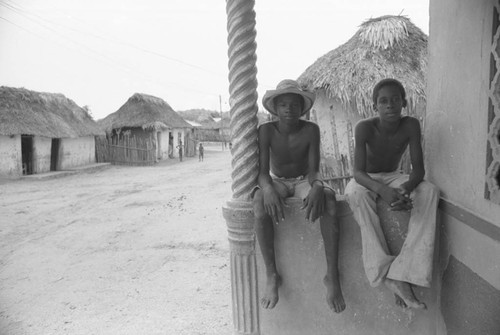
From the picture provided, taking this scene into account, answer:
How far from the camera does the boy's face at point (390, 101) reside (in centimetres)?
229

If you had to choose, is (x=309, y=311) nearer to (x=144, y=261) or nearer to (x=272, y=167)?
(x=272, y=167)

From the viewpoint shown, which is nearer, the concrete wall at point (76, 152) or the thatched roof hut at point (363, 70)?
the thatched roof hut at point (363, 70)

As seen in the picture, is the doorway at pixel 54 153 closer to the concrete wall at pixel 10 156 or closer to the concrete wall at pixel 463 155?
the concrete wall at pixel 10 156

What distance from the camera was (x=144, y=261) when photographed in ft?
19.8

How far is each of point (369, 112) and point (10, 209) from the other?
29.9 ft

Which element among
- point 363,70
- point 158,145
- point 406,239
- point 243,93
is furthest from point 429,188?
point 158,145

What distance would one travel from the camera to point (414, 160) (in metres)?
2.36

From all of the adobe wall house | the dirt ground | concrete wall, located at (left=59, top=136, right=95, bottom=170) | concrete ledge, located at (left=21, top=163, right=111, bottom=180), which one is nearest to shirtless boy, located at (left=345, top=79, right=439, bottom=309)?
the dirt ground

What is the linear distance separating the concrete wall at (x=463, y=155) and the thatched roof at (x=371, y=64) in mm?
5536

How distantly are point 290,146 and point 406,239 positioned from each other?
0.91 metres

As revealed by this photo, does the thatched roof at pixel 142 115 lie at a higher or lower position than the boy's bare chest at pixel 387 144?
higher

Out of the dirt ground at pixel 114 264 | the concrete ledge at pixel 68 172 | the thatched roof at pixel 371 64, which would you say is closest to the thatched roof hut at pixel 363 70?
the thatched roof at pixel 371 64

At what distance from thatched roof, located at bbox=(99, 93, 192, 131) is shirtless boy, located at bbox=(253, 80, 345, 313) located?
813 inches

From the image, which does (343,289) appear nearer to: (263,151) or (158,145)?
(263,151)
